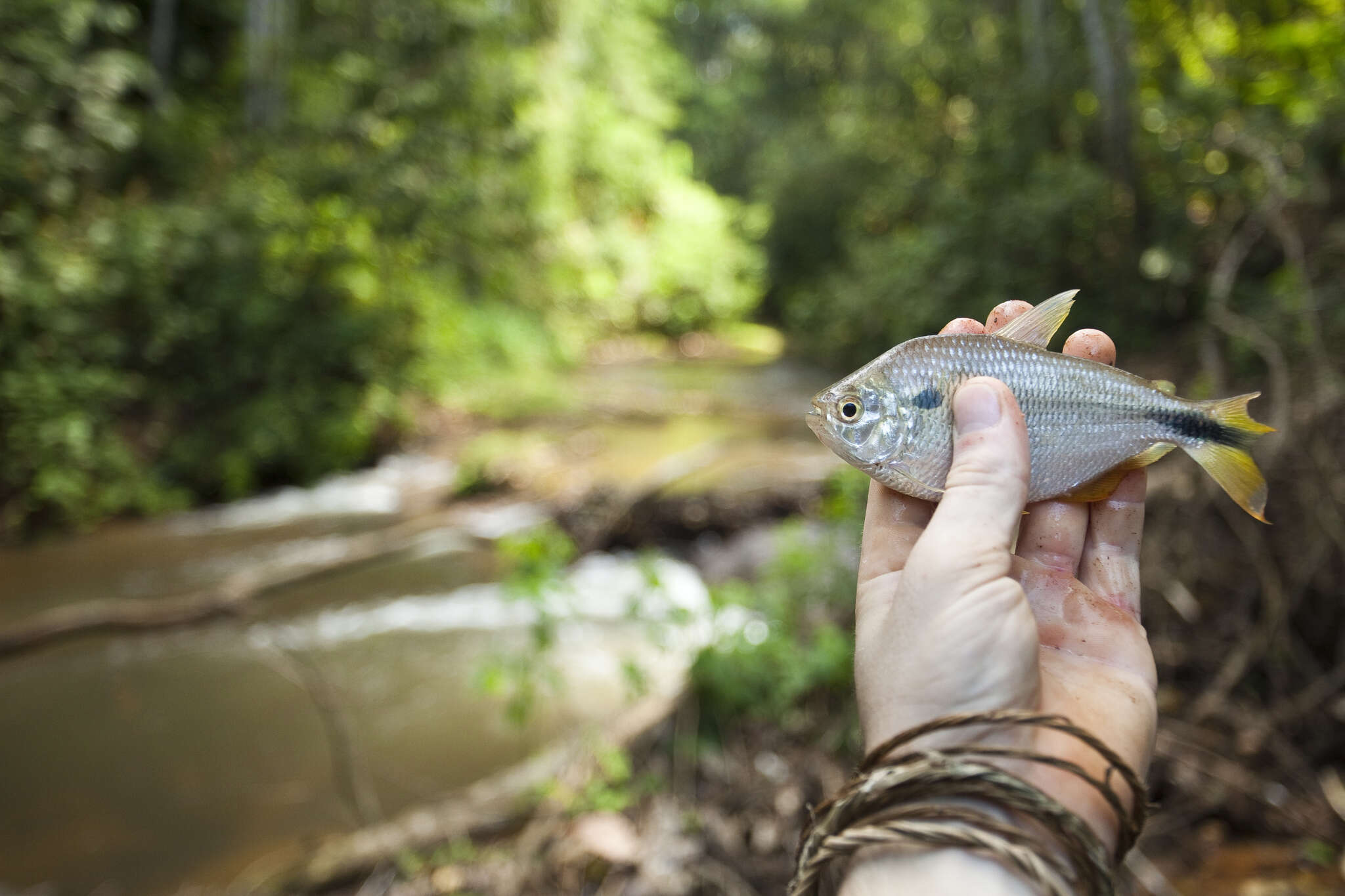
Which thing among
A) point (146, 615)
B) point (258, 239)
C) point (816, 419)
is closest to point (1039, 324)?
point (816, 419)

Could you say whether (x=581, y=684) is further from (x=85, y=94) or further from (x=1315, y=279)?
(x=85, y=94)

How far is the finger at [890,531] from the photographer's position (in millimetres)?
1787

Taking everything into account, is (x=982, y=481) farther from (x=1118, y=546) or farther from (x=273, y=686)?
(x=273, y=686)

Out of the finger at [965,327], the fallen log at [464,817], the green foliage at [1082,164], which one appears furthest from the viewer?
the green foliage at [1082,164]

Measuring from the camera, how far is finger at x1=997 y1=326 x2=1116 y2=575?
5.90 feet

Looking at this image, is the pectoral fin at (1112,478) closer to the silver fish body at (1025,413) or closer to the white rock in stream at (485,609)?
the silver fish body at (1025,413)

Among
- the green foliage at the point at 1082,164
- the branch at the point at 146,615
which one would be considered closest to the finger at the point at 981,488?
the green foliage at the point at 1082,164

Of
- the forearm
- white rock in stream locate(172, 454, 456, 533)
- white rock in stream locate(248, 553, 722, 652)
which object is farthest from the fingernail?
white rock in stream locate(172, 454, 456, 533)

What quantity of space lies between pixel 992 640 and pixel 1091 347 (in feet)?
2.65

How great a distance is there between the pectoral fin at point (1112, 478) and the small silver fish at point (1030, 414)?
0.13ft

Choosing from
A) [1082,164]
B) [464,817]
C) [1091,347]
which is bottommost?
[464,817]

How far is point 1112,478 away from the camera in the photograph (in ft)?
5.65

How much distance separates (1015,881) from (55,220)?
40.0ft

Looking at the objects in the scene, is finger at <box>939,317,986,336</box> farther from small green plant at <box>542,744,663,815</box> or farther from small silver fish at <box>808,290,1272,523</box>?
small green plant at <box>542,744,663,815</box>
